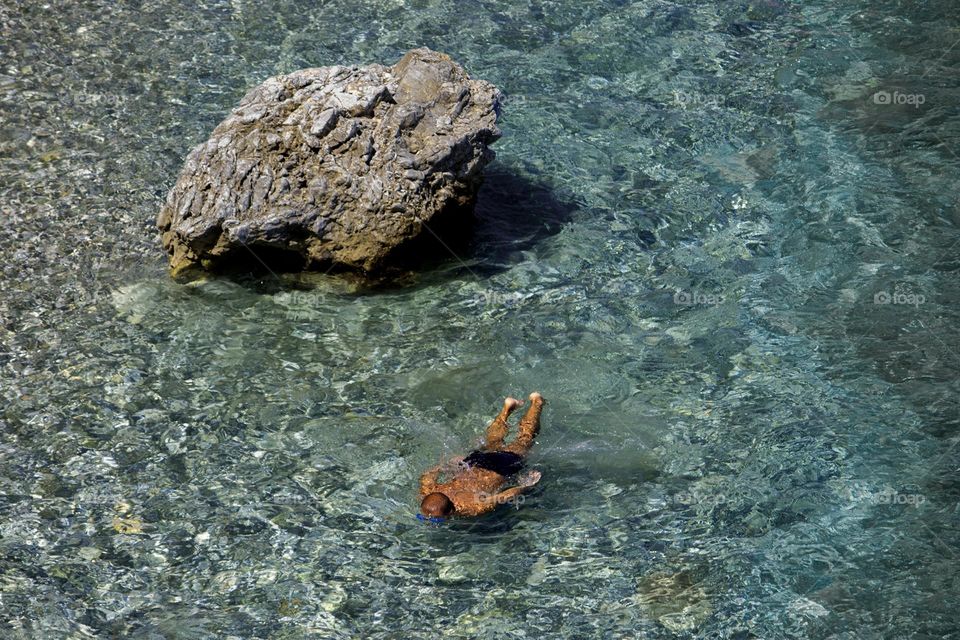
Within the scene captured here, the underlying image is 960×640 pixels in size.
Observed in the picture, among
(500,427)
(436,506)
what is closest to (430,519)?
(436,506)

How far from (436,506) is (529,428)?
1.05 metres

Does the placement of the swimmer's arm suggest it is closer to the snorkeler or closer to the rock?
the snorkeler

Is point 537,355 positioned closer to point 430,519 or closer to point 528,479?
point 528,479

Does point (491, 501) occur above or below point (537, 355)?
below

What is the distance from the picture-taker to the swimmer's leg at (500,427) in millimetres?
6707

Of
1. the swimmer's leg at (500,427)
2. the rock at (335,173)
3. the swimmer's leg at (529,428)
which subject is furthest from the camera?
the rock at (335,173)

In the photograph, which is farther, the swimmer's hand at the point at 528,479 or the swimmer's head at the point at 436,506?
the swimmer's hand at the point at 528,479

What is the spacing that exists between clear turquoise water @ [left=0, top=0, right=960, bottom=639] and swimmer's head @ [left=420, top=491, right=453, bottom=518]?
0.21 meters

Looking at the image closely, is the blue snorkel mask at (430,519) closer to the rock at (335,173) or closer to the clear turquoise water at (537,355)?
the clear turquoise water at (537,355)

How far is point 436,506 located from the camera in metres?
5.88

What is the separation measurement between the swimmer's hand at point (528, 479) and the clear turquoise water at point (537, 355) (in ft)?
0.36

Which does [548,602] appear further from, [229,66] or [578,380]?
[229,66]

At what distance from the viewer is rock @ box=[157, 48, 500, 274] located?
7.64 m

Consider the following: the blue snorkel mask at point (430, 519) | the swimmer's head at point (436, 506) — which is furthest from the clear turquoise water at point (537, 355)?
the swimmer's head at point (436, 506)
